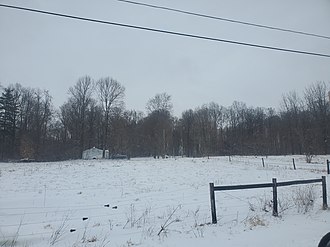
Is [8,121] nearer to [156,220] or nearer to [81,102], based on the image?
[81,102]

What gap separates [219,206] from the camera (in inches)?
456

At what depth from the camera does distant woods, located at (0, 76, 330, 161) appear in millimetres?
66062

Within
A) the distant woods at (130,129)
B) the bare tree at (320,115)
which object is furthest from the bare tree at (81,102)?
the bare tree at (320,115)

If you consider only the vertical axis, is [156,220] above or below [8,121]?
below

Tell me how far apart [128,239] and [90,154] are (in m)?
58.5

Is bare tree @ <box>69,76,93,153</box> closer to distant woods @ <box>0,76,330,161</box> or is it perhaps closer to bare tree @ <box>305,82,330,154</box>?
distant woods @ <box>0,76,330,161</box>

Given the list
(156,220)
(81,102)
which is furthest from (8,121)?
(156,220)

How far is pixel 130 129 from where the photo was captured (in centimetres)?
7900

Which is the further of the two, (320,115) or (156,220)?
(320,115)

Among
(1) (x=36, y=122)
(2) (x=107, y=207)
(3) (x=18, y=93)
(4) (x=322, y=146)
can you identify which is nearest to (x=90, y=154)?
(1) (x=36, y=122)

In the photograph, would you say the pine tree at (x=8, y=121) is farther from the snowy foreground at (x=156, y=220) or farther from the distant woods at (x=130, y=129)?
the snowy foreground at (x=156, y=220)

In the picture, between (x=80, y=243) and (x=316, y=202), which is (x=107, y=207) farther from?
(x=316, y=202)

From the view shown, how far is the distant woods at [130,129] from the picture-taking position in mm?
66062

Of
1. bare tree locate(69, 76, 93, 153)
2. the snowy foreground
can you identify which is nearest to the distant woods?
bare tree locate(69, 76, 93, 153)
